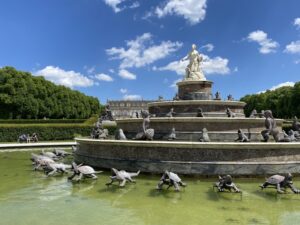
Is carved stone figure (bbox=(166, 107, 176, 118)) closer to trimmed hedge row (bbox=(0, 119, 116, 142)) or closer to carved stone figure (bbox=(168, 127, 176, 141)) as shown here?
carved stone figure (bbox=(168, 127, 176, 141))

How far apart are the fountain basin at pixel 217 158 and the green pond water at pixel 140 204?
446mm

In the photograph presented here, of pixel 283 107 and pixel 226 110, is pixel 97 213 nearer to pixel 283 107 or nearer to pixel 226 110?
pixel 226 110

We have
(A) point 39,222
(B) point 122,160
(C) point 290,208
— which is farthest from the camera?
(B) point 122,160

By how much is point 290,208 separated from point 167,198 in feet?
10.4

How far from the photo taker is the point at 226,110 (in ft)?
66.3

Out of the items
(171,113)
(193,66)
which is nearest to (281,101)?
(193,66)

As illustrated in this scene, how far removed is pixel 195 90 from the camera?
78.9 feet

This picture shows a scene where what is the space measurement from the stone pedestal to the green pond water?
1132 centimetres

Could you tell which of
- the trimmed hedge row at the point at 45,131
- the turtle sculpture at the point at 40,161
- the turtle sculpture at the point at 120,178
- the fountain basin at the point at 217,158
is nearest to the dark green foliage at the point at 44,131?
the trimmed hedge row at the point at 45,131

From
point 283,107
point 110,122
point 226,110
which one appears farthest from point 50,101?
point 226,110

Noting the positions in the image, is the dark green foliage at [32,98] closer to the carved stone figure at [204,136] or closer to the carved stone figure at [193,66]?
the carved stone figure at [193,66]

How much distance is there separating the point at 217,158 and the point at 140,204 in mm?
4347

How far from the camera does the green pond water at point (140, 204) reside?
328 inches

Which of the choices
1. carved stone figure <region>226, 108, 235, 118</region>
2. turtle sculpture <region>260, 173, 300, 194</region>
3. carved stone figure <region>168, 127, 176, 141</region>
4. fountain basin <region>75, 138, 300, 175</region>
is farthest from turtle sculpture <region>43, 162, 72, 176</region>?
carved stone figure <region>226, 108, 235, 118</region>
